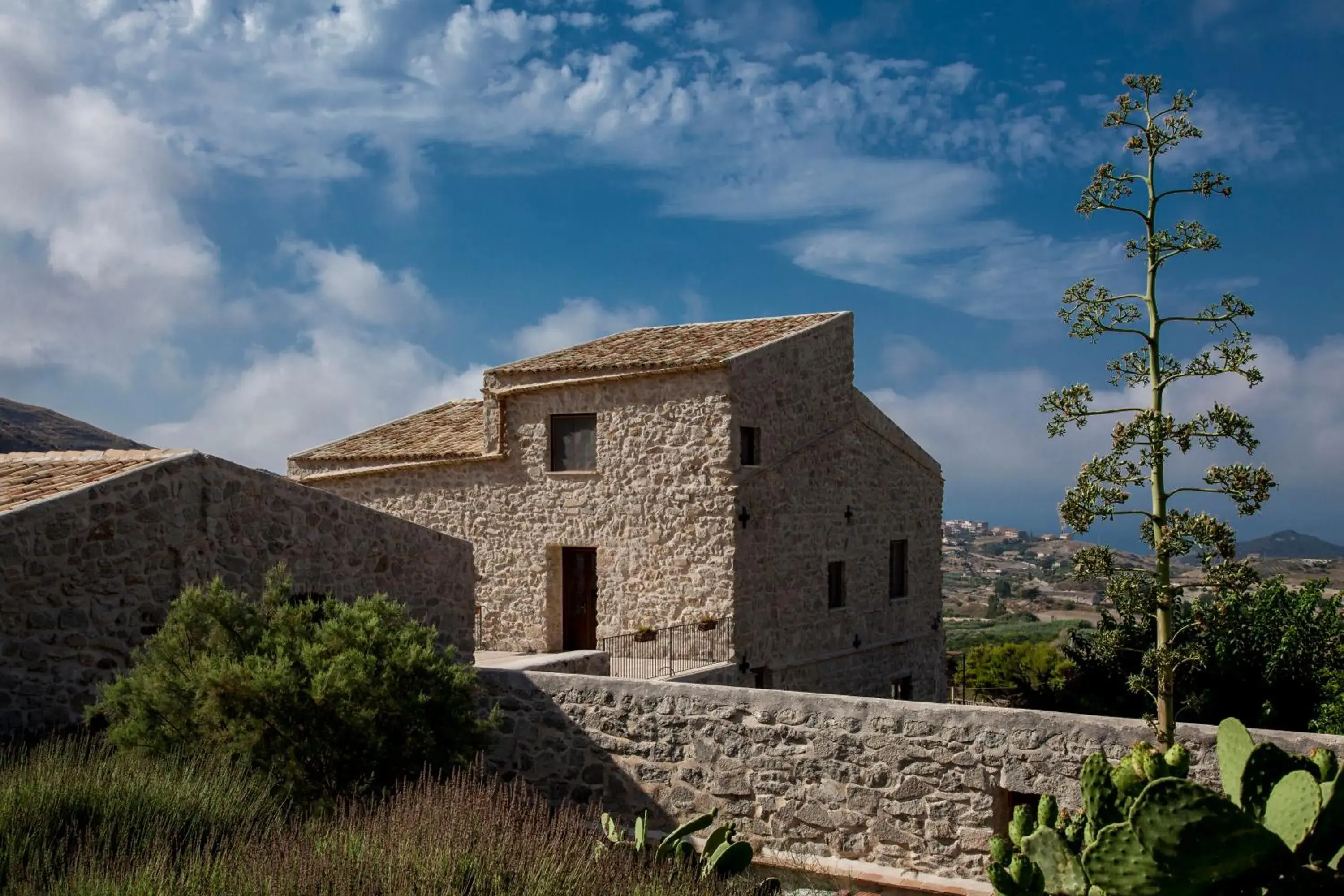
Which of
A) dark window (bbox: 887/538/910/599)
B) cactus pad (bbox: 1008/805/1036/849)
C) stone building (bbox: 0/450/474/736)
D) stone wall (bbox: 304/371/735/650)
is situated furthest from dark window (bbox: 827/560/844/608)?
cactus pad (bbox: 1008/805/1036/849)

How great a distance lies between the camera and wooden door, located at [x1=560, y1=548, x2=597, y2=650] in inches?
762

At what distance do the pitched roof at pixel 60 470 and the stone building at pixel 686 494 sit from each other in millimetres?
8283

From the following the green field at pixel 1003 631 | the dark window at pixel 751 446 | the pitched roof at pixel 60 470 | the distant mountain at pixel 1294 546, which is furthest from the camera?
the distant mountain at pixel 1294 546

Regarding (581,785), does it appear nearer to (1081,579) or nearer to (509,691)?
(509,691)

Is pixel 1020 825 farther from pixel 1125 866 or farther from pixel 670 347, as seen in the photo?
pixel 670 347

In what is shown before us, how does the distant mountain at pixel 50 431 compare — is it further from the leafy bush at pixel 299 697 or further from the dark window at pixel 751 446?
the leafy bush at pixel 299 697

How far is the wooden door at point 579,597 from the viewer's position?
1934cm

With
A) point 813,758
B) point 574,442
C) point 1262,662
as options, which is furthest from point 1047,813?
point 574,442

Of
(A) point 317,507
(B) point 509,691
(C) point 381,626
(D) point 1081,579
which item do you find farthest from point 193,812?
(D) point 1081,579

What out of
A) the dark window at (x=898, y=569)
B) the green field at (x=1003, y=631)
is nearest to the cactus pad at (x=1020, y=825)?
the dark window at (x=898, y=569)

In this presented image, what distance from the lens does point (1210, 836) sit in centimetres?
434

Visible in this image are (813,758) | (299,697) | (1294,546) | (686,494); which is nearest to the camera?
(299,697)

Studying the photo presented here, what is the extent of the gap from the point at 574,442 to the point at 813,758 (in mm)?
10730

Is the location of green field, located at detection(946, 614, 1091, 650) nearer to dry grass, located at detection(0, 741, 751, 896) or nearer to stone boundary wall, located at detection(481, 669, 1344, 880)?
stone boundary wall, located at detection(481, 669, 1344, 880)
